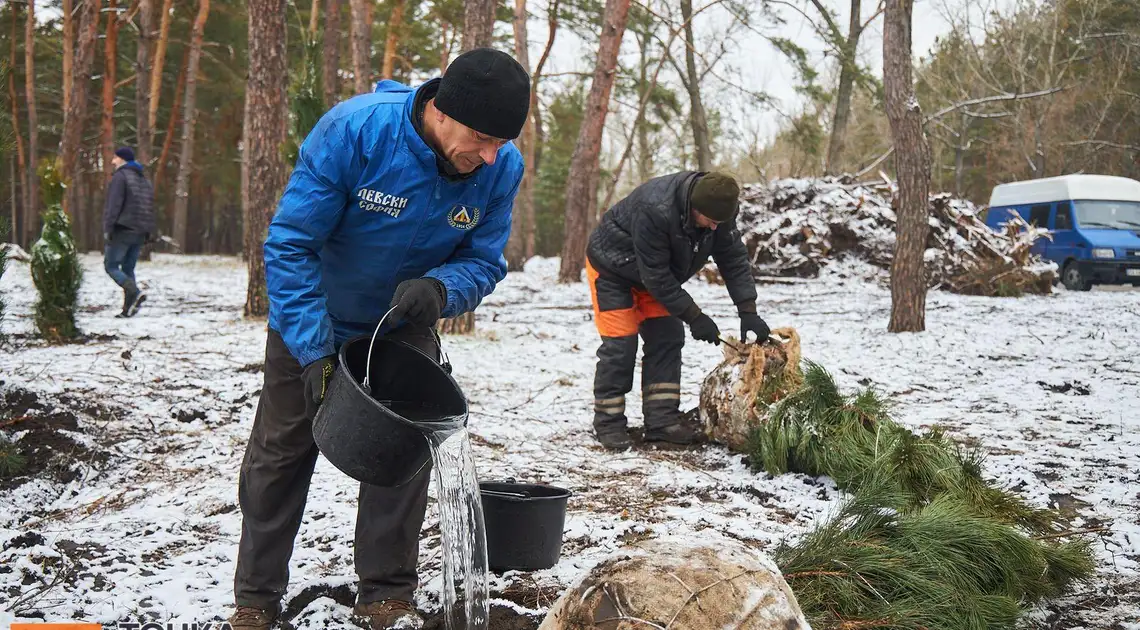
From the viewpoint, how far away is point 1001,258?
11836mm

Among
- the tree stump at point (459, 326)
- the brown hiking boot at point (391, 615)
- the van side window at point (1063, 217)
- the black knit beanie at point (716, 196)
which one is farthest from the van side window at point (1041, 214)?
the brown hiking boot at point (391, 615)

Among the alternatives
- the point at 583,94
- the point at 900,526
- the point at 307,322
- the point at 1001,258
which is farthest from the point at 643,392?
the point at 583,94

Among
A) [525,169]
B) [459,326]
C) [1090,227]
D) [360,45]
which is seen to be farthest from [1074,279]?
[360,45]

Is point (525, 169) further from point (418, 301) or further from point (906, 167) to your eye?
point (418, 301)

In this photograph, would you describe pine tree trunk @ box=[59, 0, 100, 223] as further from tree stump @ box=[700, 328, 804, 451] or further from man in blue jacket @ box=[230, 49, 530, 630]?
man in blue jacket @ box=[230, 49, 530, 630]

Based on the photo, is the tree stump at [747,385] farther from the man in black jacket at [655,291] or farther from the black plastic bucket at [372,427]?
the black plastic bucket at [372,427]

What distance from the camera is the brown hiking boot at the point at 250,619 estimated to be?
102 inches

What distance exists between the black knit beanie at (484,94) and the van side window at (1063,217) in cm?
1397

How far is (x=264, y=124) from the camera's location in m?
8.40

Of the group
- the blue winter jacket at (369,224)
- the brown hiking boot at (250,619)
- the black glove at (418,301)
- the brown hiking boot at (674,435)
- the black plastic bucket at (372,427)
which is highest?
the blue winter jacket at (369,224)

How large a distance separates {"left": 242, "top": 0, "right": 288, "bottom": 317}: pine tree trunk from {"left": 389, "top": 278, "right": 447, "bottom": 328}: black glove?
6312 millimetres

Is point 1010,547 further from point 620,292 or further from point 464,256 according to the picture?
point 620,292

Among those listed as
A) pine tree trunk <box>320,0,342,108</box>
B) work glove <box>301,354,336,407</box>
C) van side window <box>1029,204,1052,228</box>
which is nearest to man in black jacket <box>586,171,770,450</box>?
work glove <box>301,354,336,407</box>

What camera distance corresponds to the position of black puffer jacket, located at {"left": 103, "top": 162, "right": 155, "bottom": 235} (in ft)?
28.2
